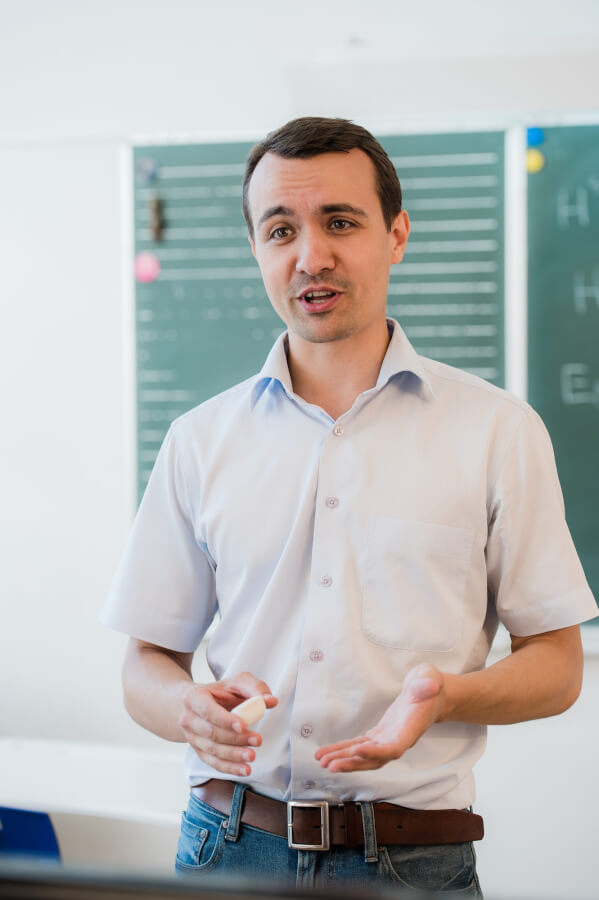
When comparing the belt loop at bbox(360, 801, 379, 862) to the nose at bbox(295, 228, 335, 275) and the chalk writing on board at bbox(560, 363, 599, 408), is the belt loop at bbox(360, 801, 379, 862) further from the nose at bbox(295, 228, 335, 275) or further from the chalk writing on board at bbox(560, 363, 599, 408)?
the chalk writing on board at bbox(560, 363, 599, 408)

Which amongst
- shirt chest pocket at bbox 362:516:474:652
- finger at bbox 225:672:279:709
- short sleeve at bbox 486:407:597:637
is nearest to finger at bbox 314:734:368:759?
finger at bbox 225:672:279:709

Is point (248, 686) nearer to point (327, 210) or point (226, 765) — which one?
point (226, 765)

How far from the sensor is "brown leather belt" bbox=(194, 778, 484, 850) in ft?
3.59

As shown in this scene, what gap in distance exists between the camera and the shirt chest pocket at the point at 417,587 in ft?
3.80

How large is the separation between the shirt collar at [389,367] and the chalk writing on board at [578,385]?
3.82 feet

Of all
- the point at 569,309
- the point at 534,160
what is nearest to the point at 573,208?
the point at 534,160

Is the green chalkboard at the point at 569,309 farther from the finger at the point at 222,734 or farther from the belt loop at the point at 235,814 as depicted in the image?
the finger at the point at 222,734

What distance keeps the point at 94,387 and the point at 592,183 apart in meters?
1.60

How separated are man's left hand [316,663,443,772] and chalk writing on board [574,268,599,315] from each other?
5.43 ft

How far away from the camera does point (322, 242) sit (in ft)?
4.05

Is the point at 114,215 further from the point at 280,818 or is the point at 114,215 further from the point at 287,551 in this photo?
the point at 280,818

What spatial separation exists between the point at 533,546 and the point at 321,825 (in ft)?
1.56

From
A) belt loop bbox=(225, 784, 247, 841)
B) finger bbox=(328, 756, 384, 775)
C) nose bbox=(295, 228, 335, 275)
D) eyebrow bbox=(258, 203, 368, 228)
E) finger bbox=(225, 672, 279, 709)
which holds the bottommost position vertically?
belt loop bbox=(225, 784, 247, 841)

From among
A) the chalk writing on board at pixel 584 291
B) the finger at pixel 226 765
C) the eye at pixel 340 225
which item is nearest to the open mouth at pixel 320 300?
the eye at pixel 340 225
